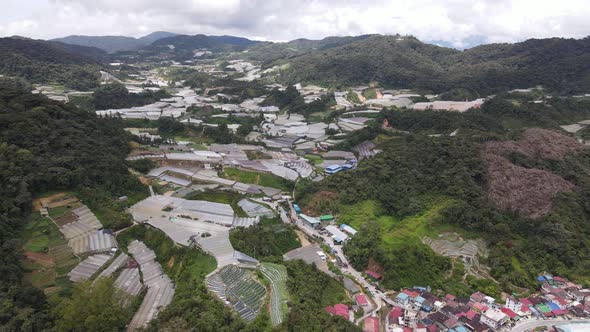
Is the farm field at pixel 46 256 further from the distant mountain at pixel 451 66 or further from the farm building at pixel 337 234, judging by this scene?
the distant mountain at pixel 451 66

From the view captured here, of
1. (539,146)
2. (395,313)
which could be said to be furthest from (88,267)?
(539,146)

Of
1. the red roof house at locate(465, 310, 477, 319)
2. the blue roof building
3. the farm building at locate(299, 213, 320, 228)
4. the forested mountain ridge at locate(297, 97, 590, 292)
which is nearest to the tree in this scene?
the forested mountain ridge at locate(297, 97, 590, 292)

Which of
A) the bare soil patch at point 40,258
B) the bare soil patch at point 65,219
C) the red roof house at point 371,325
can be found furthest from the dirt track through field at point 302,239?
the bare soil patch at point 40,258

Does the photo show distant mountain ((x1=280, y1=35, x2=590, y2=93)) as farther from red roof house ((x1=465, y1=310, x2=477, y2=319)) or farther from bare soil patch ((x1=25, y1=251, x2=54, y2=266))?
bare soil patch ((x1=25, y1=251, x2=54, y2=266))

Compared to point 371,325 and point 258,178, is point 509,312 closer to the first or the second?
point 371,325

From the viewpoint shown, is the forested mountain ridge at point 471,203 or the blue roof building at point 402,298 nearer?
the blue roof building at point 402,298

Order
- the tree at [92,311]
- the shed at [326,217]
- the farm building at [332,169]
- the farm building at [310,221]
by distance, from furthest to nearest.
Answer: the farm building at [332,169]
the shed at [326,217]
the farm building at [310,221]
the tree at [92,311]
